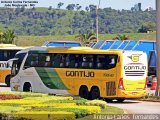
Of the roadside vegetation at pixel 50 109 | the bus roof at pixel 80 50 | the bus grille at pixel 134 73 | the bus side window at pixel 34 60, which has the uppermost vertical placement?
the bus roof at pixel 80 50

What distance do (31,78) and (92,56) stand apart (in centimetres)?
509

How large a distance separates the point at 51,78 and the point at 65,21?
13282cm

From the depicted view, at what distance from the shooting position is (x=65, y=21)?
168m

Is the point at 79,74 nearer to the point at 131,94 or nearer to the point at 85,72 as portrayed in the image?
the point at 85,72

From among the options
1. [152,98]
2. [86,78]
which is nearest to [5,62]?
[86,78]

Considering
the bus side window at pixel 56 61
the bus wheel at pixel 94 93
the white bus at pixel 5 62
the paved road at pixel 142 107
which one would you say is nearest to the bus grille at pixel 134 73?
the paved road at pixel 142 107

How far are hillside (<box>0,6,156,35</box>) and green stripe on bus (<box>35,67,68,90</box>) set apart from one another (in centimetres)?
11632

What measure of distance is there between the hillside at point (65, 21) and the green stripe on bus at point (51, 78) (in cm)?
11632

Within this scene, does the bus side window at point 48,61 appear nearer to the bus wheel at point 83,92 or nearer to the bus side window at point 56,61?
the bus side window at point 56,61

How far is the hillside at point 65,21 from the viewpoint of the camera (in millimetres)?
157625

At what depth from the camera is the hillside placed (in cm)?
15762

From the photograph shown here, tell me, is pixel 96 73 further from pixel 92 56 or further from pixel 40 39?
pixel 40 39

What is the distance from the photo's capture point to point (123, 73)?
31.7 meters

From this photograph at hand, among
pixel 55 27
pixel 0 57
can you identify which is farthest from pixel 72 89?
pixel 55 27
